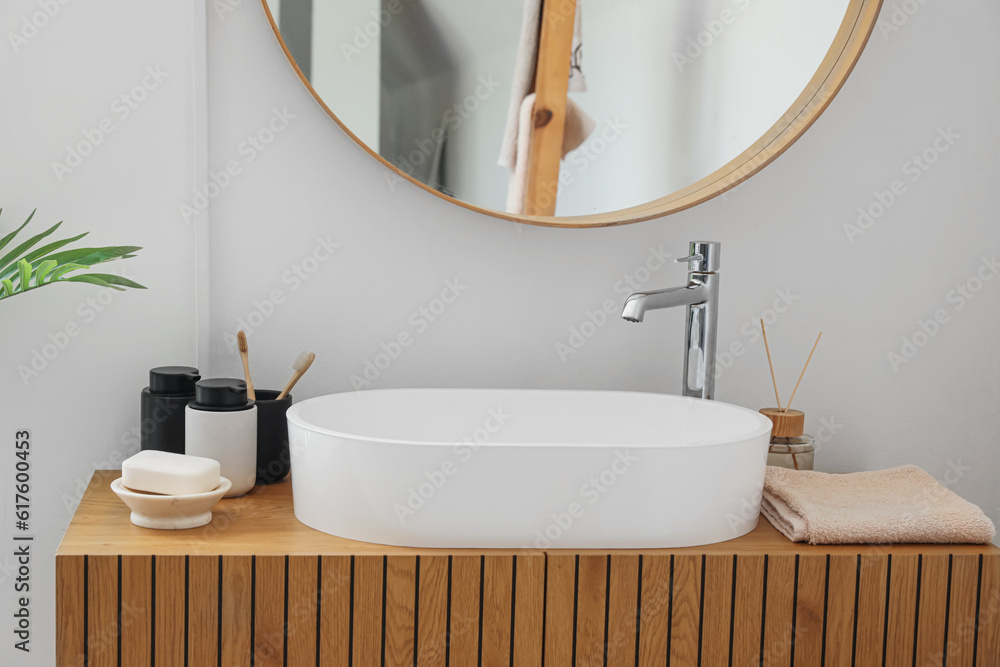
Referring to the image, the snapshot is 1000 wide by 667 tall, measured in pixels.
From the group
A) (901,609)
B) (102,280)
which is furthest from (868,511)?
(102,280)

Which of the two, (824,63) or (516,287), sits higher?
(824,63)

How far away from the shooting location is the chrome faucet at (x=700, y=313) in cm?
109

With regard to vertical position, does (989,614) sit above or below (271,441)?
below

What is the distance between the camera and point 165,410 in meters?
1.01

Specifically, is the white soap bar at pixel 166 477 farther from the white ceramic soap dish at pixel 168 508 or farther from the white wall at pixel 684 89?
the white wall at pixel 684 89

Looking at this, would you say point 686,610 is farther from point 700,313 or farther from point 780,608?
point 700,313

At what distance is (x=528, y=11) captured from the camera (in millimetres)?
1155

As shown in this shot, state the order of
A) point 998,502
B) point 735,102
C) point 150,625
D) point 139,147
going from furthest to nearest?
point 998,502 < point 735,102 < point 139,147 < point 150,625

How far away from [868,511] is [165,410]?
2.86 feet

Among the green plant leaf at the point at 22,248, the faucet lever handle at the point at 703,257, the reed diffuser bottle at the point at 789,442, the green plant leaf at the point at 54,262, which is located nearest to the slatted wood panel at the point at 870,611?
the reed diffuser bottle at the point at 789,442

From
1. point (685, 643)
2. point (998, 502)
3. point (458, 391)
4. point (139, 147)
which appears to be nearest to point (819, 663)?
point (685, 643)

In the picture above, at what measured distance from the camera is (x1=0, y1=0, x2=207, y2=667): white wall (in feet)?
3.51

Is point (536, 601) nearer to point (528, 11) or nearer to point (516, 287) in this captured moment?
point (516, 287)

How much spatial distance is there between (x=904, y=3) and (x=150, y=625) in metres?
1.33
